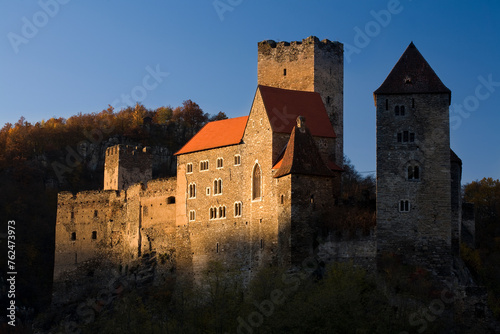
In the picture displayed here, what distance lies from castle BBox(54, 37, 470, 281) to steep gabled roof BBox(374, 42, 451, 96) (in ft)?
0.24

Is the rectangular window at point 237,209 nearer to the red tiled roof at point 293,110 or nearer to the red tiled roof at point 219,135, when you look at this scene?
the red tiled roof at point 219,135

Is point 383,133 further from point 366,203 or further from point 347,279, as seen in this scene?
point 347,279

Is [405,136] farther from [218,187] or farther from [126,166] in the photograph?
[126,166]

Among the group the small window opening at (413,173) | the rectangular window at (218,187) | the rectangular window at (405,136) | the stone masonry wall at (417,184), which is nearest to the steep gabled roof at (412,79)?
the stone masonry wall at (417,184)

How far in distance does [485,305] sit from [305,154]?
604 inches

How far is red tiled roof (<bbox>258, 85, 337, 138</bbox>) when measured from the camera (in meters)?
67.1

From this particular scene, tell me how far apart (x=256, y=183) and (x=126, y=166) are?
18.9m

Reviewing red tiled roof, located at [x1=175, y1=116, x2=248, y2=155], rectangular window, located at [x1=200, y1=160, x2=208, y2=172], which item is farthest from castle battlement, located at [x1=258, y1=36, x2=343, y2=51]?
rectangular window, located at [x1=200, y1=160, x2=208, y2=172]

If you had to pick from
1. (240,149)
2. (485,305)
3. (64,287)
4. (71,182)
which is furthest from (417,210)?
(71,182)

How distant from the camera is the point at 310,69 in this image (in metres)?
74.4

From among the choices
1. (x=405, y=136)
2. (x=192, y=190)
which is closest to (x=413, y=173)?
(x=405, y=136)

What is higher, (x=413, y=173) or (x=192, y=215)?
(x=413, y=173)

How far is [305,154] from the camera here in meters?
63.3

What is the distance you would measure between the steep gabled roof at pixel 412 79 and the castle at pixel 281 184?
7 cm
